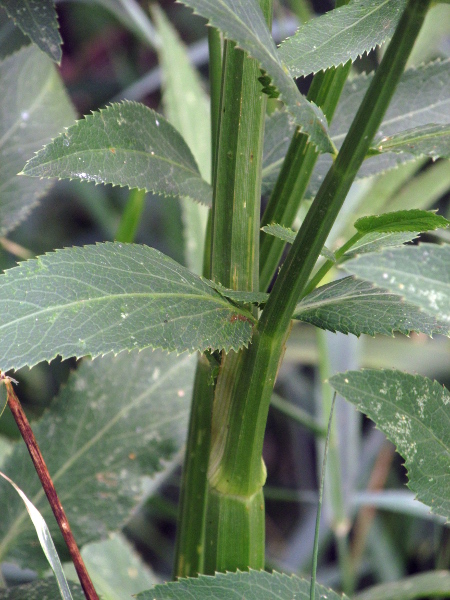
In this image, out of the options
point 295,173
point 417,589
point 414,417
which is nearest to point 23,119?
point 295,173

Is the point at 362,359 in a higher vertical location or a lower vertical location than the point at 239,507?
higher

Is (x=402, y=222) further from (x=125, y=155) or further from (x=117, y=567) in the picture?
(x=117, y=567)

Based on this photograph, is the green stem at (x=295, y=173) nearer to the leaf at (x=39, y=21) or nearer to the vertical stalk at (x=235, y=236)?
the vertical stalk at (x=235, y=236)

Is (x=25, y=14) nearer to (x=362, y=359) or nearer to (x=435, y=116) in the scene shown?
(x=435, y=116)

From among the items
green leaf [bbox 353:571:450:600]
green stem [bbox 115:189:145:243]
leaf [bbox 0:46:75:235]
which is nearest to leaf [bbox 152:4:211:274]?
green stem [bbox 115:189:145:243]

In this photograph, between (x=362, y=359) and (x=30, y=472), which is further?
(x=362, y=359)

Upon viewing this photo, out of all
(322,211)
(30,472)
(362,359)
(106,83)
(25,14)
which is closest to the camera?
(322,211)

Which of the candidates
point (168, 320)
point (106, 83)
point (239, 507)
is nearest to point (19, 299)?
point (168, 320)
